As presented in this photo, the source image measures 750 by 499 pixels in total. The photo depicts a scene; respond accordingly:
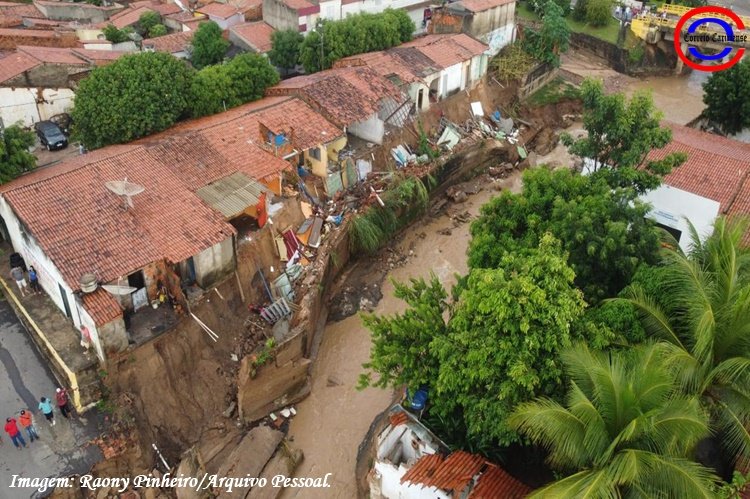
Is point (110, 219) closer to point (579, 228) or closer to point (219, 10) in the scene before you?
point (579, 228)

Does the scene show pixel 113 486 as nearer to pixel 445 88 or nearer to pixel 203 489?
pixel 203 489

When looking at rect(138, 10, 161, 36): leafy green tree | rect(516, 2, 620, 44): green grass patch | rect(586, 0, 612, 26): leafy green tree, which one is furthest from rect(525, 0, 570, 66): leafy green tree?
rect(138, 10, 161, 36): leafy green tree

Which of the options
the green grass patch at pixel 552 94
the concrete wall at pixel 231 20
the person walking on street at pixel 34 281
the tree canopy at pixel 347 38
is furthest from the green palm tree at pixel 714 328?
the concrete wall at pixel 231 20

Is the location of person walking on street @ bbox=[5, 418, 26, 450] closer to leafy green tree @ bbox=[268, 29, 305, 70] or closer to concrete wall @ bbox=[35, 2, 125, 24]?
leafy green tree @ bbox=[268, 29, 305, 70]

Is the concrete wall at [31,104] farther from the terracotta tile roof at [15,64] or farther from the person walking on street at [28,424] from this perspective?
the person walking on street at [28,424]

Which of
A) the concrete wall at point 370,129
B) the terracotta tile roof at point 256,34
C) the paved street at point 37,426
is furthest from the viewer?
the terracotta tile roof at point 256,34
